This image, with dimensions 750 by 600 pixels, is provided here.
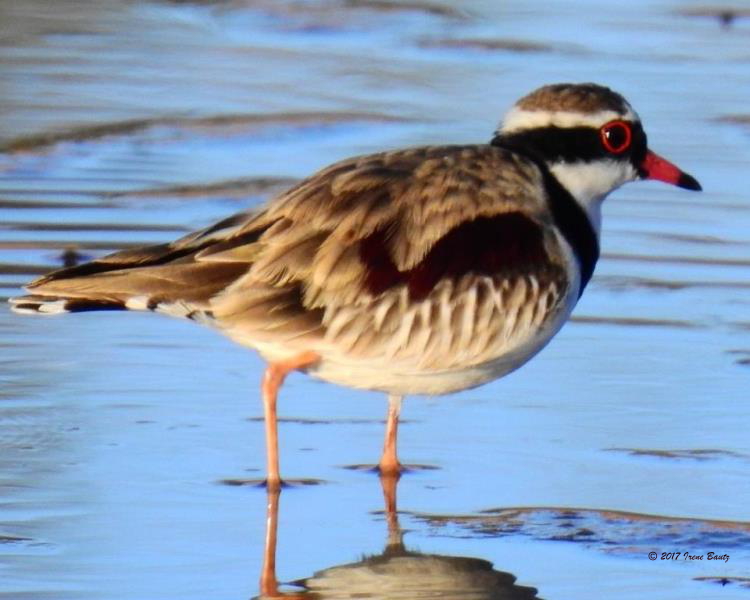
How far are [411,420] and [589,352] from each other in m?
1.02

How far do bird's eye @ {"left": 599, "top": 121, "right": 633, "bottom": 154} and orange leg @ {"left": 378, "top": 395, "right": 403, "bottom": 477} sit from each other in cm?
138

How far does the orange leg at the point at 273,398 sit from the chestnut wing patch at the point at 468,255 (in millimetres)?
355

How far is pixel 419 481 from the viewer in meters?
7.68

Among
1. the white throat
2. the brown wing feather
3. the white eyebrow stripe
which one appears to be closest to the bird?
the brown wing feather

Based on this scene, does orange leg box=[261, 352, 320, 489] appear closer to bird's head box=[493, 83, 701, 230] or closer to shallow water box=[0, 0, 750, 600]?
shallow water box=[0, 0, 750, 600]

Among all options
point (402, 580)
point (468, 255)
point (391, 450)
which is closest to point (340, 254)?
point (468, 255)

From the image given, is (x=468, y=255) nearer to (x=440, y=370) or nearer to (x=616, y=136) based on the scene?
(x=440, y=370)

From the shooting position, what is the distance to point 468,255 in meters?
7.80

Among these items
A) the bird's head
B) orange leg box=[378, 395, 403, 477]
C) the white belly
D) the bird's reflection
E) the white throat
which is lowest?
the bird's reflection

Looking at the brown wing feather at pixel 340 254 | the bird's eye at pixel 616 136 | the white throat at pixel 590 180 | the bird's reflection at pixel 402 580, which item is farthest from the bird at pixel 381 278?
the bird's reflection at pixel 402 580

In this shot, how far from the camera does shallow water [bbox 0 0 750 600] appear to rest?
680 cm

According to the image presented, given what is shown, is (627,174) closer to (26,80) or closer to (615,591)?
(615,591)

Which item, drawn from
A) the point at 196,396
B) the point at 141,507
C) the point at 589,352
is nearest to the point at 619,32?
the point at 589,352

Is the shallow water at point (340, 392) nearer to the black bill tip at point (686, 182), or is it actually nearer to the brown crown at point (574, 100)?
the black bill tip at point (686, 182)
